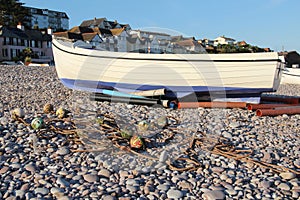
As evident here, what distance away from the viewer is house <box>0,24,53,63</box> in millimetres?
31922

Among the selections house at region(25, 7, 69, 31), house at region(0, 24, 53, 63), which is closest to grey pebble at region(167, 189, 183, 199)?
house at region(0, 24, 53, 63)

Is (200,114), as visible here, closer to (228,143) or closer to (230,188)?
(228,143)

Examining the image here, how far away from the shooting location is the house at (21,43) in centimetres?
3192

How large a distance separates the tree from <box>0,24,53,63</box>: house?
7.54m

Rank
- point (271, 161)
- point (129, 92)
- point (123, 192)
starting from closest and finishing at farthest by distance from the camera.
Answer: point (123, 192)
point (271, 161)
point (129, 92)

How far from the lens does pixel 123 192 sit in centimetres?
255

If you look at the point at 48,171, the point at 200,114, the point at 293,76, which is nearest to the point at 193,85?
the point at 200,114

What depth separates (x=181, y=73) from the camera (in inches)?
245

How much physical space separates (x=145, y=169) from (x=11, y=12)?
4445 centimetres

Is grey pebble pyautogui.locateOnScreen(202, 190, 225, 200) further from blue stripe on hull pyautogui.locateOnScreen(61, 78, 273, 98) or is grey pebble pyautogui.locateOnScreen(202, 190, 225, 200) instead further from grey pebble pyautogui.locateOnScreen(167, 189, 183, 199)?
blue stripe on hull pyautogui.locateOnScreen(61, 78, 273, 98)

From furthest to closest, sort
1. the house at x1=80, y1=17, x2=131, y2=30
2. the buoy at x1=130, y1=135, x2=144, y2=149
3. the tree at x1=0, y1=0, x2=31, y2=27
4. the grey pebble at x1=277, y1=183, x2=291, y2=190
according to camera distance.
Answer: the house at x1=80, y1=17, x2=131, y2=30
the tree at x1=0, y1=0, x2=31, y2=27
the buoy at x1=130, y1=135, x2=144, y2=149
the grey pebble at x1=277, y1=183, x2=291, y2=190

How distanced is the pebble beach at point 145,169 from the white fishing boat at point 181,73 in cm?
159

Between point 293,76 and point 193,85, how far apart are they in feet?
39.0

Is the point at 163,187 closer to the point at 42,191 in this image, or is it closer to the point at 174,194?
the point at 174,194
